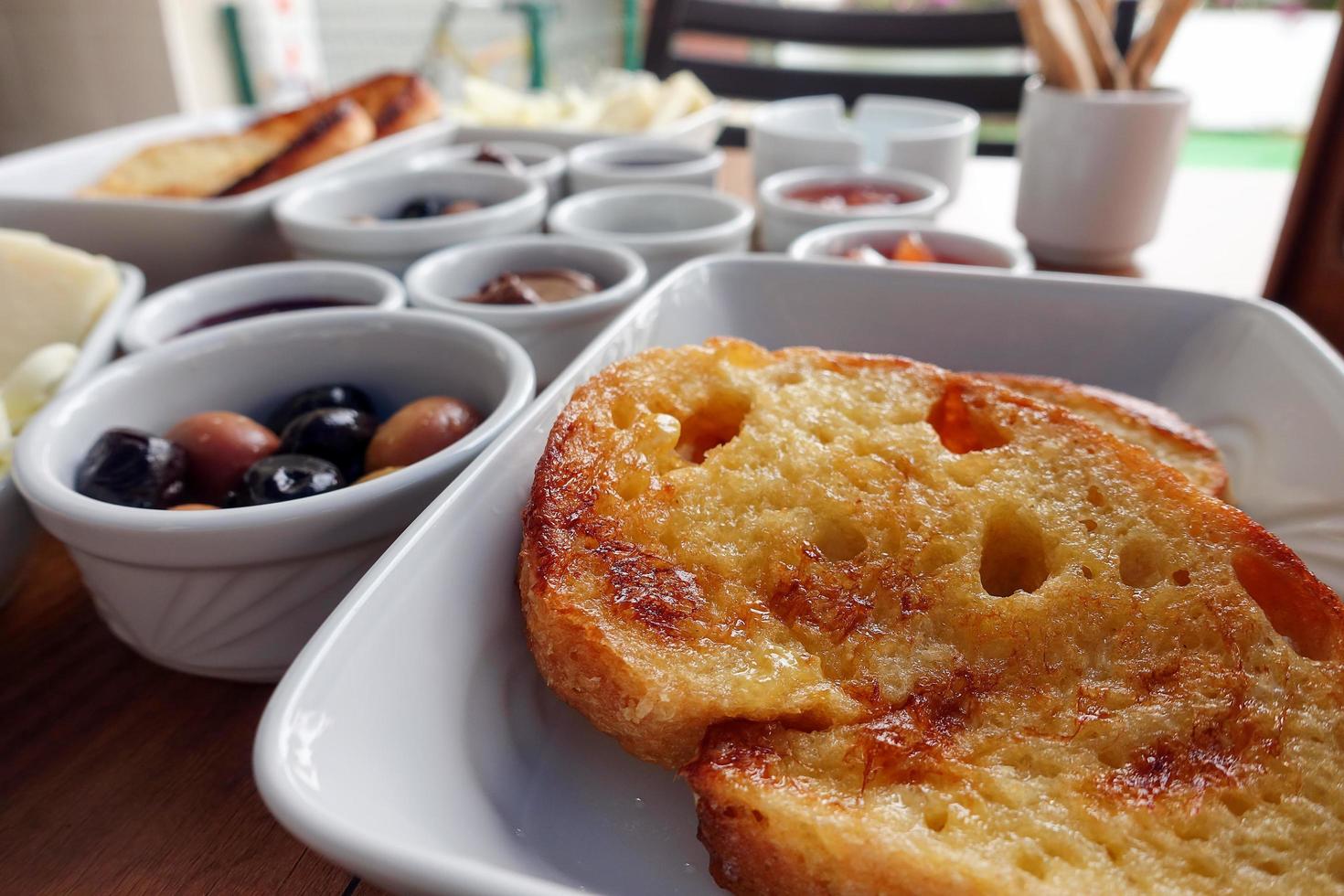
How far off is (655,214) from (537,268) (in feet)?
1.03

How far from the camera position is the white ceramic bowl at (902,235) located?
3.68ft

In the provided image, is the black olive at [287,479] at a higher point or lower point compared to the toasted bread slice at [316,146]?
lower

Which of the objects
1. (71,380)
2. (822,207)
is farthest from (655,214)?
(71,380)

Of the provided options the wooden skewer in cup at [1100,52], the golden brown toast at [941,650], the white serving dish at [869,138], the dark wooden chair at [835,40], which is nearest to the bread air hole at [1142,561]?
the golden brown toast at [941,650]

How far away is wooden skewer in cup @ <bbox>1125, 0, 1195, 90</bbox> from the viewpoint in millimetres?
1228

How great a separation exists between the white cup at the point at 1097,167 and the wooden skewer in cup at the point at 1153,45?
1.0 inches

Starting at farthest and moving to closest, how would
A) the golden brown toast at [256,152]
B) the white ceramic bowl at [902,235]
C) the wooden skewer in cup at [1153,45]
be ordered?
the golden brown toast at [256,152] → the wooden skewer in cup at [1153,45] → the white ceramic bowl at [902,235]

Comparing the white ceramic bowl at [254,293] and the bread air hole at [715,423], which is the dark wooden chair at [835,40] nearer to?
the white ceramic bowl at [254,293]

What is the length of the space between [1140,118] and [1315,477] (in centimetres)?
88

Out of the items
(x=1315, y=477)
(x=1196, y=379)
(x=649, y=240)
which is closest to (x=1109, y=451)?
(x=1315, y=477)

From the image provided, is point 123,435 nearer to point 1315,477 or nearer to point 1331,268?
point 1315,477

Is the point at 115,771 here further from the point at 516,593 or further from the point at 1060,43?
the point at 1060,43

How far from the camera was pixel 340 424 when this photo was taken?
72 centimetres

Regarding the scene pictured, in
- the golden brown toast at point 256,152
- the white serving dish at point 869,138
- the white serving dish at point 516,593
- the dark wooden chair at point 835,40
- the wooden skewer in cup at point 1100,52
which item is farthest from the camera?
the dark wooden chair at point 835,40
